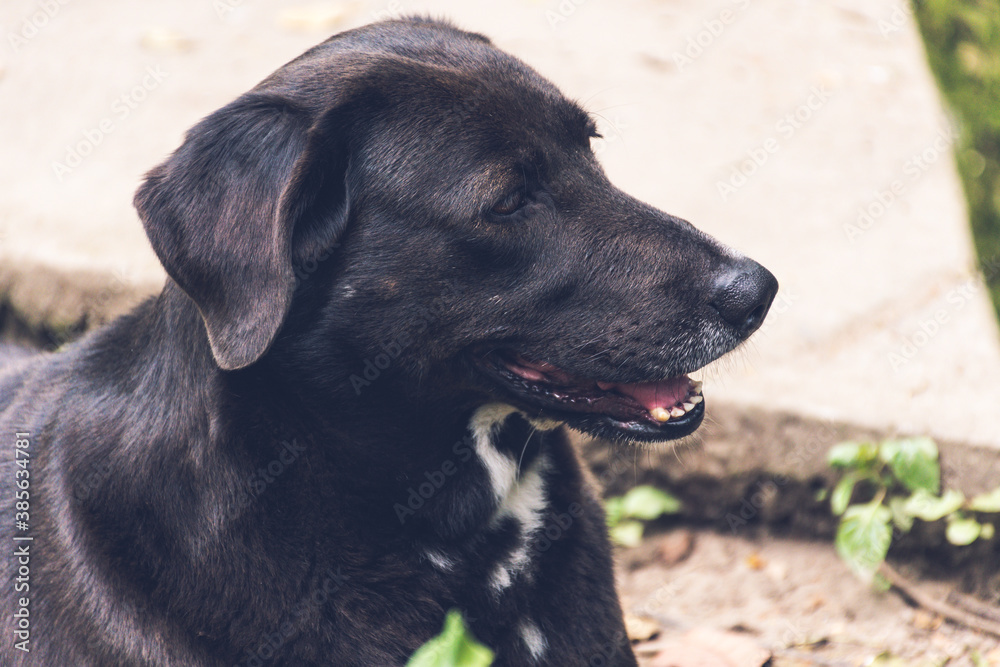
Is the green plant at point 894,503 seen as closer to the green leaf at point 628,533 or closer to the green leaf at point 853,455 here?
the green leaf at point 853,455

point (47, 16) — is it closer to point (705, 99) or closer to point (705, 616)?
point (705, 99)

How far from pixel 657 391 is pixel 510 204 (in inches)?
22.7

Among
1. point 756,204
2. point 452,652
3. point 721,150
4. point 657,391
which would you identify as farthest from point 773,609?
point 721,150

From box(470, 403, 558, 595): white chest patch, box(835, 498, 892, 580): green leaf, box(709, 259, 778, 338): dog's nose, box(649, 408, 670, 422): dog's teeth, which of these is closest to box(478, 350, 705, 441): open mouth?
box(649, 408, 670, 422): dog's teeth

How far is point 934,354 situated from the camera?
3.34 metres

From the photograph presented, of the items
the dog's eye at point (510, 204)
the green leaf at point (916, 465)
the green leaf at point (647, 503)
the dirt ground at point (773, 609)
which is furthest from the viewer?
the green leaf at point (647, 503)

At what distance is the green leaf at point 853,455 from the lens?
9.71 ft

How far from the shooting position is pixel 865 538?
2824mm

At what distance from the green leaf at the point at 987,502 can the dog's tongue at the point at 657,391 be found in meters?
1.03

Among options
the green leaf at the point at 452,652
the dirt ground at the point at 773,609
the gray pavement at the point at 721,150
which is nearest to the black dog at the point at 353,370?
the green leaf at the point at 452,652

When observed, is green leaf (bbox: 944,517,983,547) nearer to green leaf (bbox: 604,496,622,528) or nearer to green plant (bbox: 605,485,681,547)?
green plant (bbox: 605,485,681,547)

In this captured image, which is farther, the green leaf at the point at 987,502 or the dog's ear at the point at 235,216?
the green leaf at the point at 987,502

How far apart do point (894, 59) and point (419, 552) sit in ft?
13.5

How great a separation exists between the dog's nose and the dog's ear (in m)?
0.91
